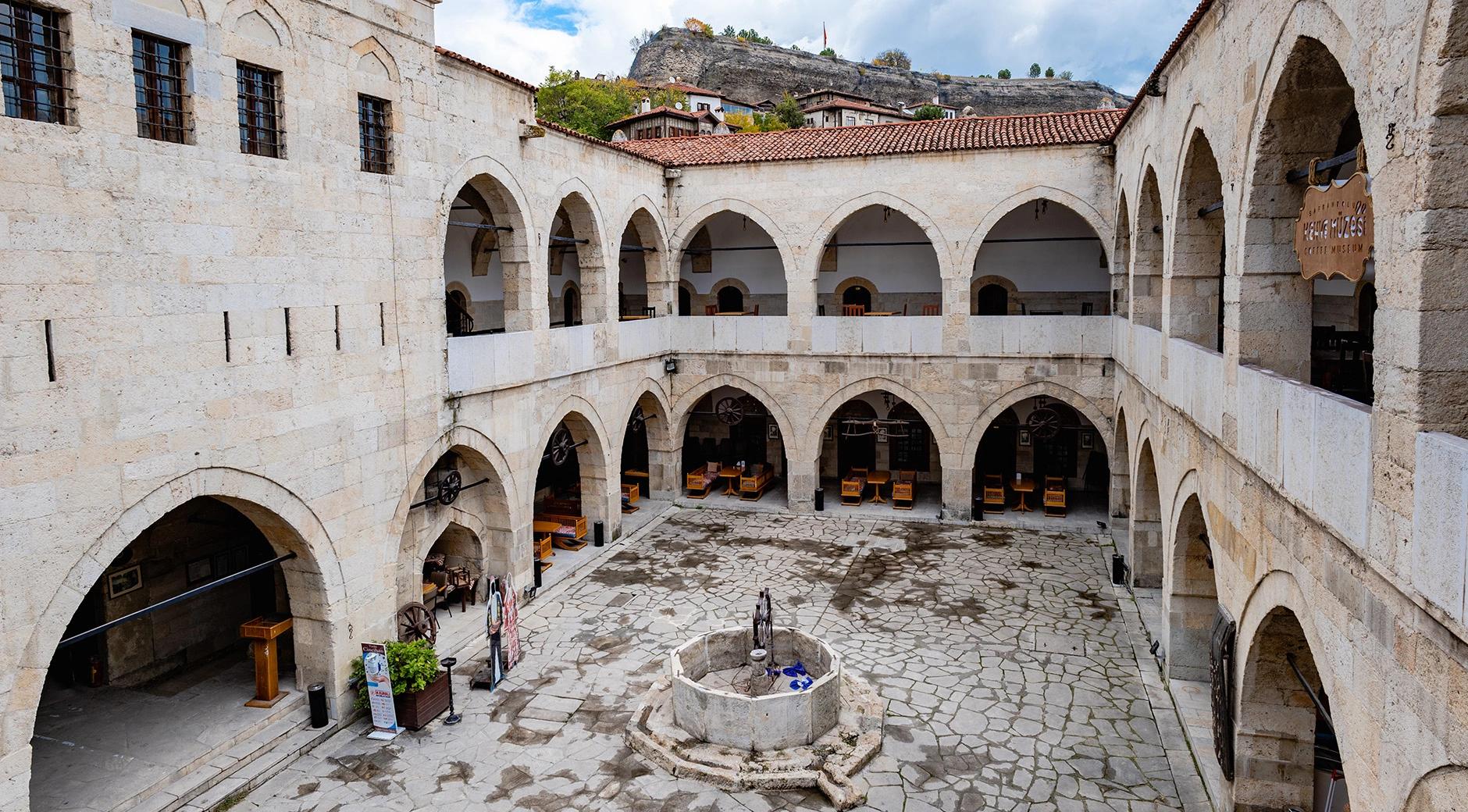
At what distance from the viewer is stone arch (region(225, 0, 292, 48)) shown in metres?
8.09

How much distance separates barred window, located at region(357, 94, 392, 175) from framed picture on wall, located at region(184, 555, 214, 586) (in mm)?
5012

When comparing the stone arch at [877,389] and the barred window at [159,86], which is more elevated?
the barred window at [159,86]

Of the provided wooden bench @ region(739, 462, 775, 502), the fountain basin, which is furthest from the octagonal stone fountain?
wooden bench @ region(739, 462, 775, 502)

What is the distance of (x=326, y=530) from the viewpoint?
9180 mm

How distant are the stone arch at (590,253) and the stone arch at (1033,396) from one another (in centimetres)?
692

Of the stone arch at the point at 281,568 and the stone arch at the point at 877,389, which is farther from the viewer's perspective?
the stone arch at the point at 877,389

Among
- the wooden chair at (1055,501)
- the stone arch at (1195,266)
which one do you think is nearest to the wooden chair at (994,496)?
the wooden chair at (1055,501)

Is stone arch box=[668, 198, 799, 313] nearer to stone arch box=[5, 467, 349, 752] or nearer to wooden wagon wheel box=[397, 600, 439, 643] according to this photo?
wooden wagon wheel box=[397, 600, 439, 643]

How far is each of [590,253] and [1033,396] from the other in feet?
26.7

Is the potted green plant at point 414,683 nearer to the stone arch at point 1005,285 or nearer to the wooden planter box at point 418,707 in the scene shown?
the wooden planter box at point 418,707

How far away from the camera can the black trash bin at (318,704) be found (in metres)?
9.04

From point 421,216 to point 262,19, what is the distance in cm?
264

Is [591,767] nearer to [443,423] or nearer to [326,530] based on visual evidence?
[326,530]

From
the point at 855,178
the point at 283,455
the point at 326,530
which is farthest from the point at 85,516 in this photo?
the point at 855,178
